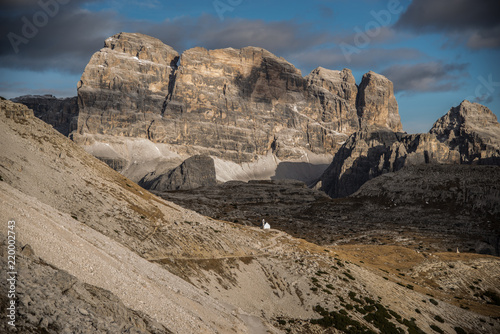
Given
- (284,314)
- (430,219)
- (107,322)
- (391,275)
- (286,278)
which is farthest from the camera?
(430,219)

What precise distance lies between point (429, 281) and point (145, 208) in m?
43.9

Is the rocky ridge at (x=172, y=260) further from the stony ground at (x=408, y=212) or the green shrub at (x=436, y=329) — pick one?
the stony ground at (x=408, y=212)

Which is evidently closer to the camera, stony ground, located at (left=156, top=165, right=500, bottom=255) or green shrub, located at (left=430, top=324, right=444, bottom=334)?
green shrub, located at (left=430, top=324, right=444, bottom=334)

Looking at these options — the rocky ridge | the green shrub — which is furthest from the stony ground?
the green shrub

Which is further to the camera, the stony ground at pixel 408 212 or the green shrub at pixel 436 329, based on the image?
the stony ground at pixel 408 212

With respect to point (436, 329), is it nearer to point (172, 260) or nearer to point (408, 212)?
point (172, 260)

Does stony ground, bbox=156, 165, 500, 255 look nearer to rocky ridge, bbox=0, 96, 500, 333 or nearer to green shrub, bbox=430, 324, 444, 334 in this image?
rocky ridge, bbox=0, 96, 500, 333

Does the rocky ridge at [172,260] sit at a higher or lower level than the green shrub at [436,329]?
higher

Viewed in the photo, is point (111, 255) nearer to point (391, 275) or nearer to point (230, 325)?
point (230, 325)

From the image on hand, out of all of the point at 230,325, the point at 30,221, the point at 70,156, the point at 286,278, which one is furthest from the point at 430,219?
the point at 30,221

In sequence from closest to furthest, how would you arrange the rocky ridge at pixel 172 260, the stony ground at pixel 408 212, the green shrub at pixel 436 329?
the rocky ridge at pixel 172 260 → the green shrub at pixel 436 329 → the stony ground at pixel 408 212

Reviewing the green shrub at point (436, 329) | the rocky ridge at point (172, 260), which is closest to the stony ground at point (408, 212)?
the rocky ridge at point (172, 260)

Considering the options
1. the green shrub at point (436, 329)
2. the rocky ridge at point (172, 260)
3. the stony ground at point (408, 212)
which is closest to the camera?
the rocky ridge at point (172, 260)

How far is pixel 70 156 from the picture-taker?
64.6 meters
